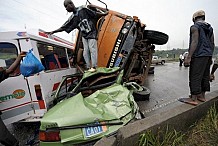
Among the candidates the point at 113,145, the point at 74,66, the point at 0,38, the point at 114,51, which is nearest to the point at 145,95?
the point at 114,51

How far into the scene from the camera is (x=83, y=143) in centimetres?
193

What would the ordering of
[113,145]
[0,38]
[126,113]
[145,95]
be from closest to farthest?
[113,145] < [126,113] < [0,38] < [145,95]

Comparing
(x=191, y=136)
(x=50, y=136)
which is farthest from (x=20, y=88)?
(x=191, y=136)

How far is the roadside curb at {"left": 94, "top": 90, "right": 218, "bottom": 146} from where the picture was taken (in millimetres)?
1780

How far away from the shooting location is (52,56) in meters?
3.71

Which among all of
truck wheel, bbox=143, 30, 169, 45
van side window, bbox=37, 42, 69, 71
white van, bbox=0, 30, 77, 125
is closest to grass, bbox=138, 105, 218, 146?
white van, bbox=0, 30, 77, 125

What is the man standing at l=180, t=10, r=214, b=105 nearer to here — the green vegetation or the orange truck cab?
the green vegetation

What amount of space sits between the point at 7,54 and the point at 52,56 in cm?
105

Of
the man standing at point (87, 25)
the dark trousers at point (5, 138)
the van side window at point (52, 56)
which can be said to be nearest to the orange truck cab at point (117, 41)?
the man standing at point (87, 25)

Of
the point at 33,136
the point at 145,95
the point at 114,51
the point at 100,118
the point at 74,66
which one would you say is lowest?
the point at 33,136

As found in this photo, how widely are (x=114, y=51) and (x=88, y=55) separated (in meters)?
0.64

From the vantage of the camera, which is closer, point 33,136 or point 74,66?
point 33,136

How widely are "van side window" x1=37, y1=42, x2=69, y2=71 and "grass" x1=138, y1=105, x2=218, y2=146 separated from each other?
91.4 inches

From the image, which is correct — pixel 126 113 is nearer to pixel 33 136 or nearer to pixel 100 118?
pixel 100 118
